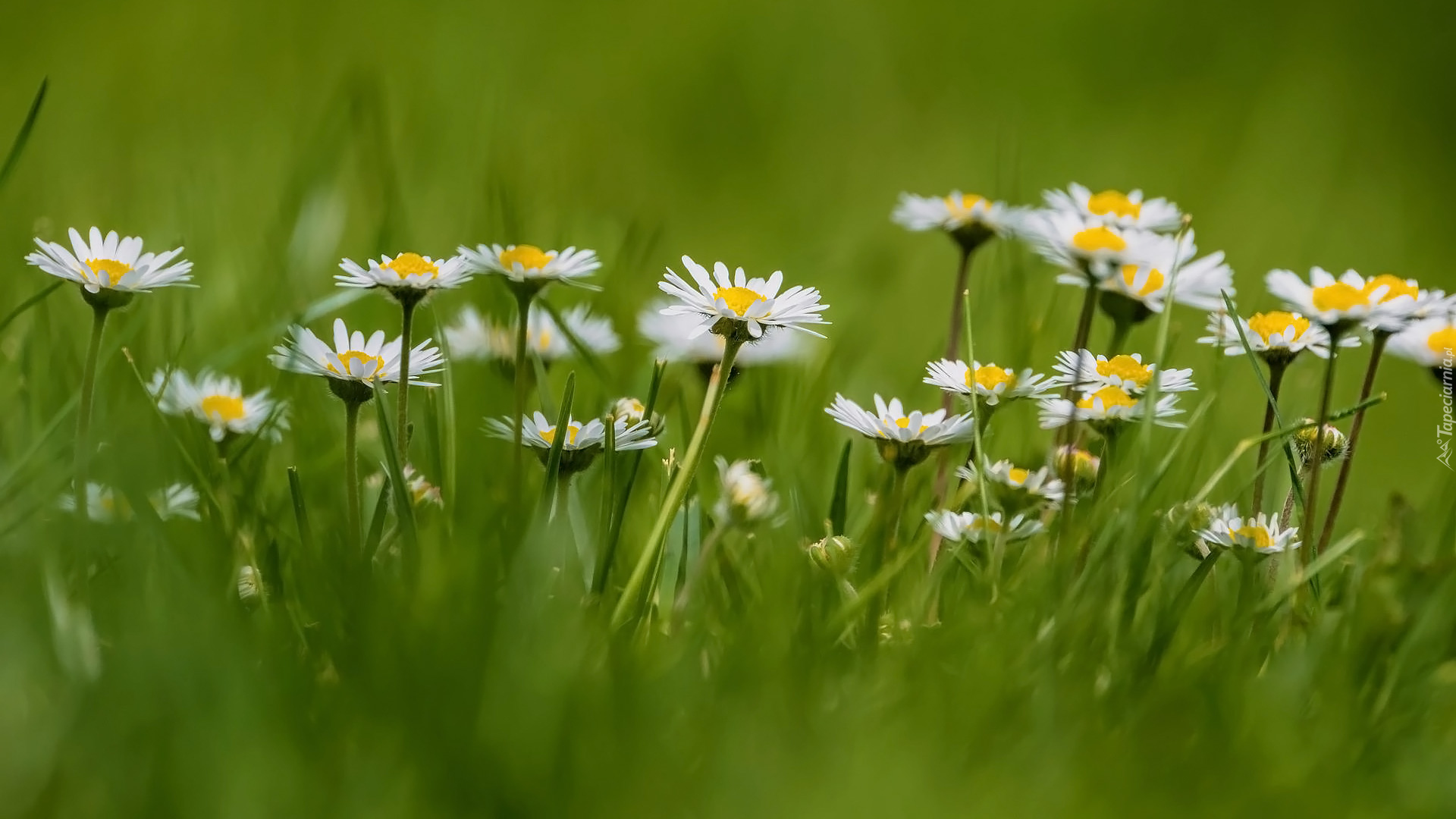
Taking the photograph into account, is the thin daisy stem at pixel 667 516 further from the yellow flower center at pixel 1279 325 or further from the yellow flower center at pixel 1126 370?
the yellow flower center at pixel 1279 325

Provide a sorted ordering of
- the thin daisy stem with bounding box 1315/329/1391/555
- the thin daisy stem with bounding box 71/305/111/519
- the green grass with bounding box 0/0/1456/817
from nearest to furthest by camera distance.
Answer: the green grass with bounding box 0/0/1456/817
the thin daisy stem with bounding box 71/305/111/519
the thin daisy stem with bounding box 1315/329/1391/555

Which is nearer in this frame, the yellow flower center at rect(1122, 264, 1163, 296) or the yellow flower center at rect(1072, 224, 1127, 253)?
the yellow flower center at rect(1072, 224, 1127, 253)

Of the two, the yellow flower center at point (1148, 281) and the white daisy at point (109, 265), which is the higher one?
the yellow flower center at point (1148, 281)

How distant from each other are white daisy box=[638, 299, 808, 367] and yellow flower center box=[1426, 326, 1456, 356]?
0.53 m

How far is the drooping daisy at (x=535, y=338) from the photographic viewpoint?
3.97 feet

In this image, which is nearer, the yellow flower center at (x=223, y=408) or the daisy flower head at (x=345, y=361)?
the daisy flower head at (x=345, y=361)

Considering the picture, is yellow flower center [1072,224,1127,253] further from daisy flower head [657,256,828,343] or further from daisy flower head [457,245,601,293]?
daisy flower head [457,245,601,293]

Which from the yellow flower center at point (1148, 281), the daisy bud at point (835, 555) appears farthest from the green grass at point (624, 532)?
the yellow flower center at point (1148, 281)

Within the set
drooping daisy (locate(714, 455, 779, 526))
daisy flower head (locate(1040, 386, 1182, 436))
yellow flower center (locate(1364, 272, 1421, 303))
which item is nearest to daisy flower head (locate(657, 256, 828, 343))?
drooping daisy (locate(714, 455, 779, 526))

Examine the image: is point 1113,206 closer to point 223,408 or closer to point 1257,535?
point 1257,535

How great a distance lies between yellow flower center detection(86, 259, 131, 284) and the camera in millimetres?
836

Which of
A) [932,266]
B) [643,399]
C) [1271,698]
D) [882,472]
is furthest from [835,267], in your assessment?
[1271,698]

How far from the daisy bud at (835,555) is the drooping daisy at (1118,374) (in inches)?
8.5

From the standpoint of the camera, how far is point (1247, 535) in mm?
934
